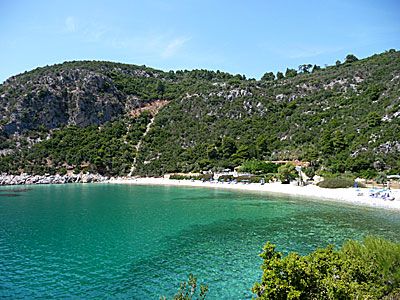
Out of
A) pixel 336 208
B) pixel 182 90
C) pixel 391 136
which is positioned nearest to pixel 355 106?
pixel 391 136

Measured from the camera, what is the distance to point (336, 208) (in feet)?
93.6

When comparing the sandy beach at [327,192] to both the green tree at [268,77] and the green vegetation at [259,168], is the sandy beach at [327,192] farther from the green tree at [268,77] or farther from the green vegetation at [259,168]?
the green tree at [268,77]

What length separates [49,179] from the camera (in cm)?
7244

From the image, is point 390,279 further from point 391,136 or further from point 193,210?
point 391,136

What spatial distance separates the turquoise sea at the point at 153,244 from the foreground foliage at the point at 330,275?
3.81 m

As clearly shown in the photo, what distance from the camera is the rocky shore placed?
69312 mm

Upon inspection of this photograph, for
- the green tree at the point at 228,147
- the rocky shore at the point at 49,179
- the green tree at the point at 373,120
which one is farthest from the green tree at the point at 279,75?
the rocky shore at the point at 49,179

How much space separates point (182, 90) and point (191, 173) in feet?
205

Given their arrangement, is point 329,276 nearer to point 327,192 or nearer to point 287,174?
point 327,192

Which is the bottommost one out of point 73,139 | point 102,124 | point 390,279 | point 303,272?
point 390,279

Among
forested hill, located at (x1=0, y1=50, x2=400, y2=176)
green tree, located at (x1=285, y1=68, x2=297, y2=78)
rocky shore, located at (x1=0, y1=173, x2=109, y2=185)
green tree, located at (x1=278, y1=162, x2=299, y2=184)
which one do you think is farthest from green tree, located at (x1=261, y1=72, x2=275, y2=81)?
rocky shore, located at (x1=0, y1=173, x2=109, y2=185)

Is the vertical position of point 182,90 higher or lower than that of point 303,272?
higher

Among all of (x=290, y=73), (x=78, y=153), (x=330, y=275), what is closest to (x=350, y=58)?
(x=290, y=73)

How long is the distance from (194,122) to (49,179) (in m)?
53.8
